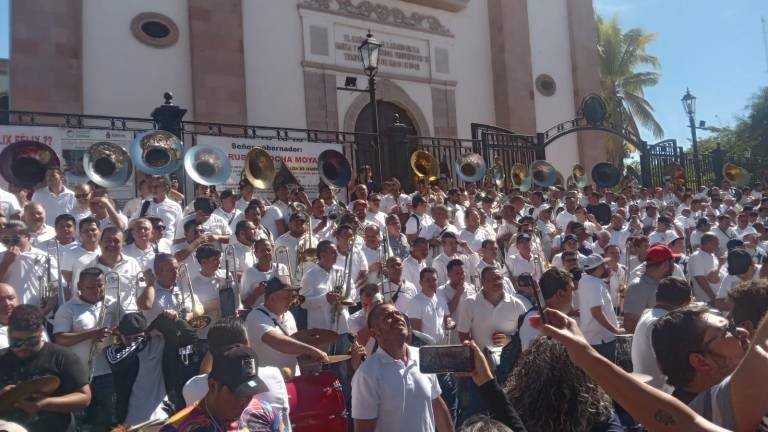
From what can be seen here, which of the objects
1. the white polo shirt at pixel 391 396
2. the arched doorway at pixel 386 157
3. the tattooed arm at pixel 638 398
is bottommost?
the white polo shirt at pixel 391 396

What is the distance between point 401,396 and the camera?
151 inches

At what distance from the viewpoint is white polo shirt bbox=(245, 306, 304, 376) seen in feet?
16.8

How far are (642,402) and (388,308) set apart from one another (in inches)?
81.0

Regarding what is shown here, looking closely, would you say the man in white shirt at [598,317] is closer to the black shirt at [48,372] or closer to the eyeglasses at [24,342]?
the black shirt at [48,372]

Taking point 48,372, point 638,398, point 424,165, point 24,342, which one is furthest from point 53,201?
A: point 424,165

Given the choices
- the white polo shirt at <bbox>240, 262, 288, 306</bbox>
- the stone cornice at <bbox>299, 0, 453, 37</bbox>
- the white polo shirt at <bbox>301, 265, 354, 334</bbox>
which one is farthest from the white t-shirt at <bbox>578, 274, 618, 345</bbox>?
the stone cornice at <bbox>299, 0, 453, 37</bbox>

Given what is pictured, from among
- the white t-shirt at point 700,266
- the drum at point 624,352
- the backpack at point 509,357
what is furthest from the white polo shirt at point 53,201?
the white t-shirt at point 700,266

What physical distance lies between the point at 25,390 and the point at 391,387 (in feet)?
6.53

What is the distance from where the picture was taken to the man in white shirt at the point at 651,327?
434 cm

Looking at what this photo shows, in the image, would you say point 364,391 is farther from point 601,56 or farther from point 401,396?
point 601,56

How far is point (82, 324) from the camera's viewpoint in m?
5.45

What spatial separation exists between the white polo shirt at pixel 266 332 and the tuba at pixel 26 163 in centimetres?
532

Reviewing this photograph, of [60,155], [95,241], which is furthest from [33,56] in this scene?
[95,241]

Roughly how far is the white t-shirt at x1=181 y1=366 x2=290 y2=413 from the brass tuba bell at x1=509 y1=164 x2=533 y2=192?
47.9ft
